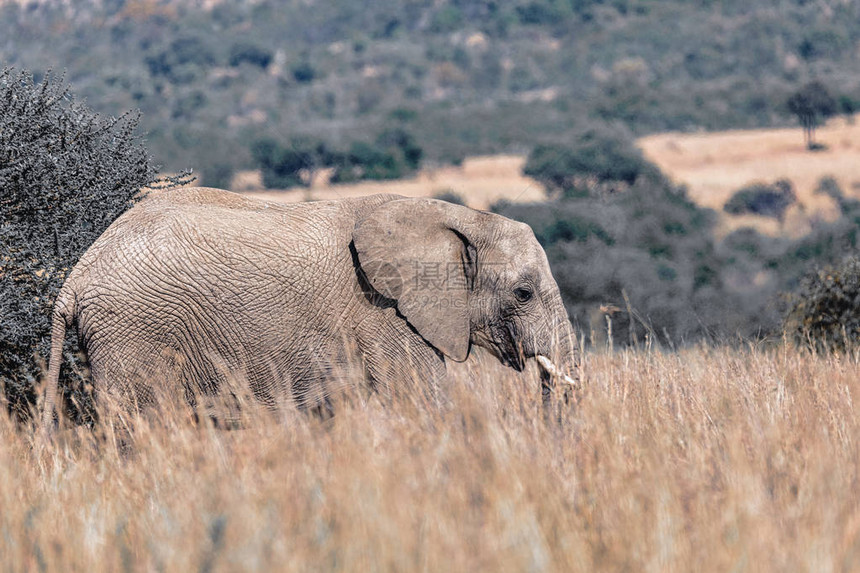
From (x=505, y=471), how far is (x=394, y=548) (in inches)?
31.5

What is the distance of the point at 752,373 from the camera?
24.1 ft

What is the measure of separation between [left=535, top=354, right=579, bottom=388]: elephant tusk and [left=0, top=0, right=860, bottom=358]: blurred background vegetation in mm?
6680

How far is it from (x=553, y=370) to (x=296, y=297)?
1608mm

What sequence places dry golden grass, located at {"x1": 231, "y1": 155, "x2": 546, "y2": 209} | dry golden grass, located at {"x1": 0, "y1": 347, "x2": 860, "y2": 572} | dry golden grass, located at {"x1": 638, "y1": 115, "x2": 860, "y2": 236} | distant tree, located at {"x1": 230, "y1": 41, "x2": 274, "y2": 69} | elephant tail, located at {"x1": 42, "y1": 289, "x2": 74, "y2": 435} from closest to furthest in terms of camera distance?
1. dry golden grass, located at {"x1": 0, "y1": 347, "x2": 860, "y2": 572}
2. elephant tail, located at {"x1": 42, "y1": 289, "x2": 74, "y2": 435}
3. dry golden grass, located at {"x1": 638, "y1": 115, "x2": 860, "y2": 236}
4. dry golden grass, located at {"x1": 231, "y1": 155, "x2": 546, "y2": 209}
5. distant tree, located at {"x1": 230, "y1": 41, "x2": 274, "y2": 69}

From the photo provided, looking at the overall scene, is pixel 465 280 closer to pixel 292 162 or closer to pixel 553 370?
pixel 553 370

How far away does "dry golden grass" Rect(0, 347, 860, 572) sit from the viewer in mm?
3764

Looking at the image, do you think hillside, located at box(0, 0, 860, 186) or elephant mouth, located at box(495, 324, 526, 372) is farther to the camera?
hillside, located at box(0, 0, 860, 186)

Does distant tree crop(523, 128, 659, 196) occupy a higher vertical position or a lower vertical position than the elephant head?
lower

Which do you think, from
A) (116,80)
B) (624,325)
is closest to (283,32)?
(116,80)

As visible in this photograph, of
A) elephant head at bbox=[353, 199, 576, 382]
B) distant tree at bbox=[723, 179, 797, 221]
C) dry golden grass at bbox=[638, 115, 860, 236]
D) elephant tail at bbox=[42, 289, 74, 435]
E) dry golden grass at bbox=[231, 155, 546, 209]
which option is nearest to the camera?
→ elephant tail at bbox=[42, 289, 74, 435]

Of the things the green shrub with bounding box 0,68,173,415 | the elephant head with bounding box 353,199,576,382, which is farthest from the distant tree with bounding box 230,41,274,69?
the elephant head with bounding box 353,199,576,382

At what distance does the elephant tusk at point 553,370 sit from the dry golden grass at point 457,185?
33.7 metres

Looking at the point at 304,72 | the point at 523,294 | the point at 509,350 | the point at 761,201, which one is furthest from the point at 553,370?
the point at 304,72

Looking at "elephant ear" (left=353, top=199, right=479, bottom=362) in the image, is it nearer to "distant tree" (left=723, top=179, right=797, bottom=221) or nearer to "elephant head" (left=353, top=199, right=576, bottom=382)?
"elephant head" (left=353, top=199, right=576, bottom=382)
